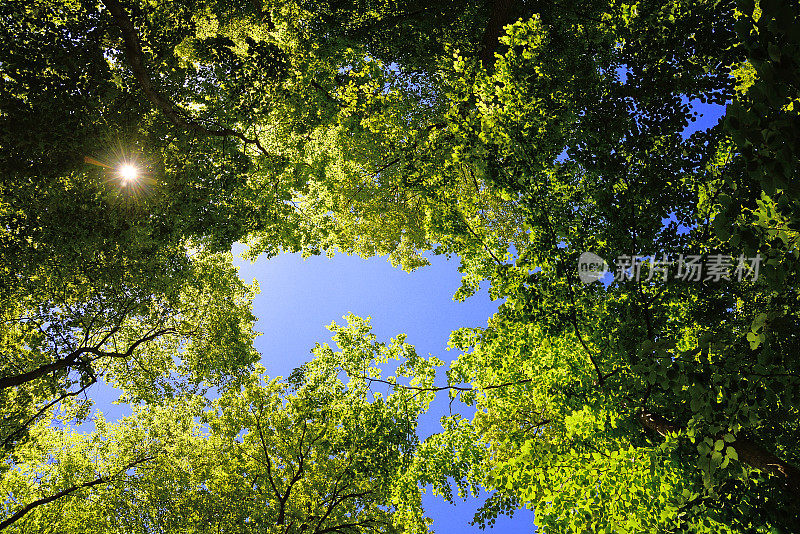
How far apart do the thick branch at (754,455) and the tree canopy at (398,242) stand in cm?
4

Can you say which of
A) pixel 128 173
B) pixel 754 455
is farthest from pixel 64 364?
pixel 754 455

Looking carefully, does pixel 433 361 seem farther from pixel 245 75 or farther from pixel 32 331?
pixel 32 331

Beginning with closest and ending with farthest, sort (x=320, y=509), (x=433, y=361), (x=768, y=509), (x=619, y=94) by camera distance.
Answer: (x=768, y=509)
(x=619, y=94)
(x=433, y=361)
(x=320, y=509)

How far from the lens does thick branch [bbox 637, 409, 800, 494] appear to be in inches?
206

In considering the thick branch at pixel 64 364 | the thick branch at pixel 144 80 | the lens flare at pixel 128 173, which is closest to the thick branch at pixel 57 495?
the thick branch at pixel 64 364

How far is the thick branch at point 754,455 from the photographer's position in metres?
5.23

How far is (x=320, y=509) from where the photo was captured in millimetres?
12477

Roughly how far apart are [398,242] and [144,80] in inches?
448

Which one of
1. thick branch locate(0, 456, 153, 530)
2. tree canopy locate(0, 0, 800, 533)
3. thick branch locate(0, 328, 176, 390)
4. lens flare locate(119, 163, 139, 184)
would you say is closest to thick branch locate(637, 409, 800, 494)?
tree canopy locate(0, 0, 800, 533)

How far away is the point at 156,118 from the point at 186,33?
9.15 ft

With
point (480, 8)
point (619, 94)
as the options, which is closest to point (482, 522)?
point (619, 94)

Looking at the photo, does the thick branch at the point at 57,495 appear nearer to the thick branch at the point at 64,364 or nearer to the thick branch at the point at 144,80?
the thick branch at the point at 64,364

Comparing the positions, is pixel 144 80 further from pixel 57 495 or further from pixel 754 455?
pixel 754 455

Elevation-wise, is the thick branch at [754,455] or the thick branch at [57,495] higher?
the thick branch at [57,495]
